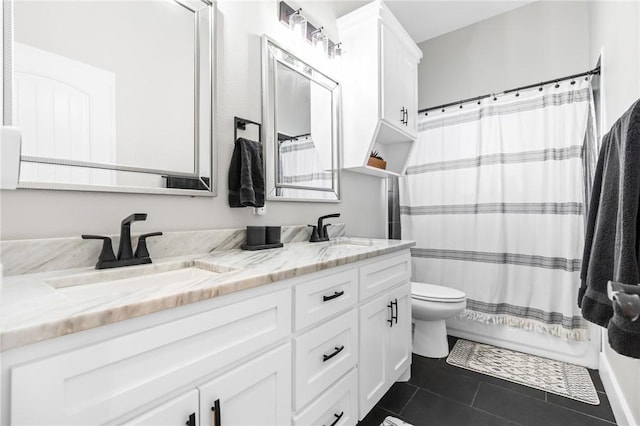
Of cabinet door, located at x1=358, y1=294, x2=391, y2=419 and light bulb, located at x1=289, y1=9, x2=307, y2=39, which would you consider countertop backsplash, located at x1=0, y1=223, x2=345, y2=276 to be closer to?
cabinet door, located at x1=358, y1=294, x2=391, y2=419

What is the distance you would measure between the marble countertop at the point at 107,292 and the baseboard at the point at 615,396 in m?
1.50

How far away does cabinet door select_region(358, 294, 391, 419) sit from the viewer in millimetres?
1424

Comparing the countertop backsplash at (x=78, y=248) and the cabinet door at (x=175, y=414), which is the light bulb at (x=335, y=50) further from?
the cabinet door at (x=175, y=414)

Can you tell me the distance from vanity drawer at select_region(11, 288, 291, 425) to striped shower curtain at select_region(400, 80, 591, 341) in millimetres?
2165

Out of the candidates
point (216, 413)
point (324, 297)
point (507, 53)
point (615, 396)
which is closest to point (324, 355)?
point (324, 297)

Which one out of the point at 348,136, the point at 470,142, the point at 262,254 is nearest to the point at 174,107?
the point at 262,254

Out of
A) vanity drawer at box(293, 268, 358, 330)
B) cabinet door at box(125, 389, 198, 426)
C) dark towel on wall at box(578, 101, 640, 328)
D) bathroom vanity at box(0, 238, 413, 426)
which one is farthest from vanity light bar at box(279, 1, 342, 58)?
cabinet door at box(125, 389, 198, 426)

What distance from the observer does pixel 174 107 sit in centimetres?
131

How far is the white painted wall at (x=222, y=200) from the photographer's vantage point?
0.97 meters

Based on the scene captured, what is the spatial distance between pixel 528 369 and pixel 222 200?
225 cm

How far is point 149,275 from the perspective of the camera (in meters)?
1.08

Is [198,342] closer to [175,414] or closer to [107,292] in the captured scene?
[175,414]

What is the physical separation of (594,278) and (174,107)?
1.71m

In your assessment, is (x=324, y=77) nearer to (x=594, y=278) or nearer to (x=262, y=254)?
(x=262, y=254)
